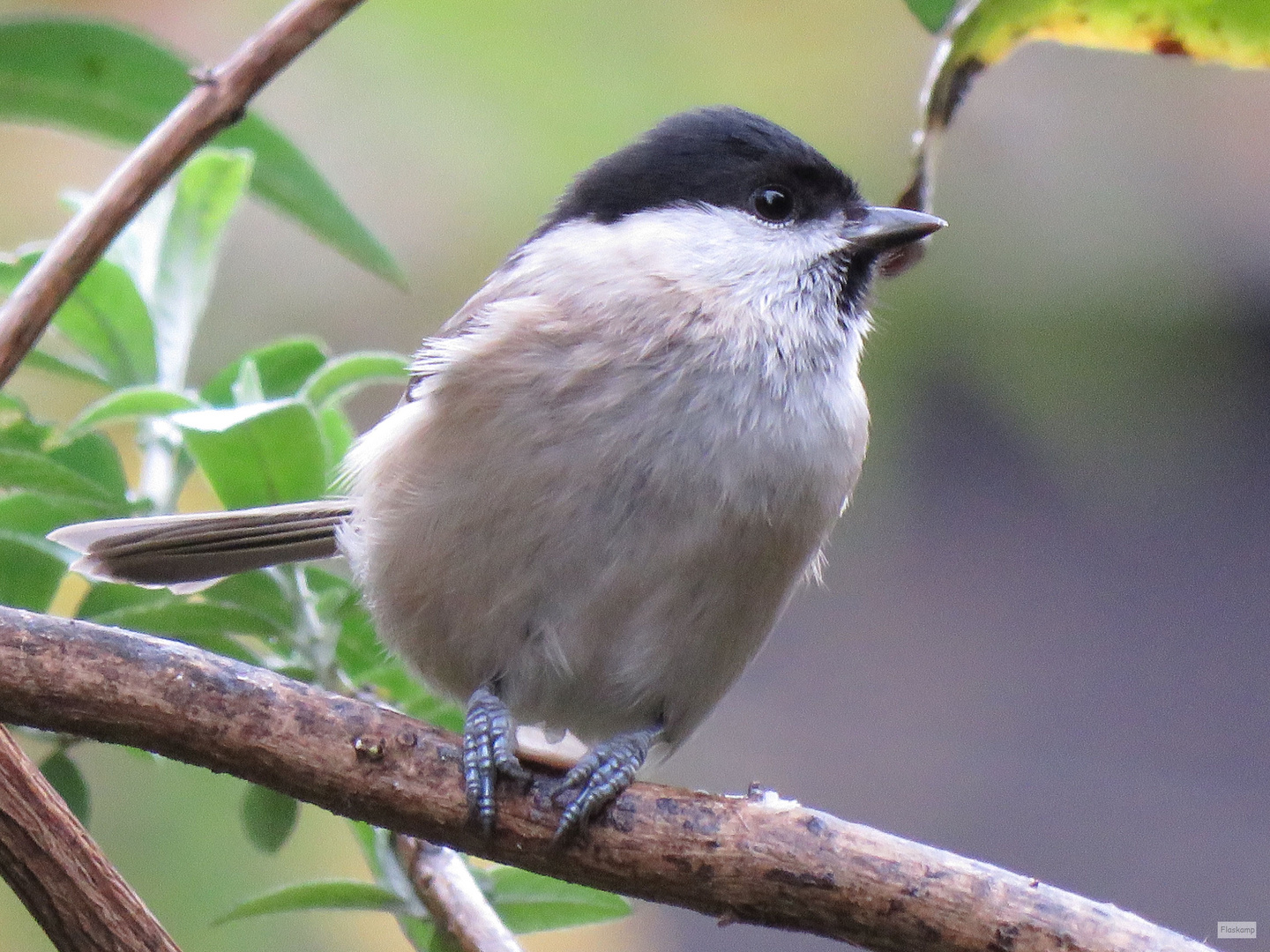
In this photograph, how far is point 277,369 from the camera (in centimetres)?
136

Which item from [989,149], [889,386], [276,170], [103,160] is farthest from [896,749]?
[103,160]

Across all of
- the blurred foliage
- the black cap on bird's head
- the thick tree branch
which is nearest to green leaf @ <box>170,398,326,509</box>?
the blurred foliage

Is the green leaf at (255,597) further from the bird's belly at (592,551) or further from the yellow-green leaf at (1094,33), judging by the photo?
the yellow-green leaf at (1094,33)

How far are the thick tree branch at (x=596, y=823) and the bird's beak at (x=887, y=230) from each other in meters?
0.71

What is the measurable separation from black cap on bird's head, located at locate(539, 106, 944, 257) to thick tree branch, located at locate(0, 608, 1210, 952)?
2.37 ft

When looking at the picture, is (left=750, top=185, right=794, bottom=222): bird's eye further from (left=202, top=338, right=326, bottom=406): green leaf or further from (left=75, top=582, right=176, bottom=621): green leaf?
(left=75, top=582, right=176, bottom=621): green leaf

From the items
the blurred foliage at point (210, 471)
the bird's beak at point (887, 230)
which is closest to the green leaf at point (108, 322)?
the blurred foliage at point (210, 471)

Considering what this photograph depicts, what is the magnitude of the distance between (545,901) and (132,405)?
60 cm

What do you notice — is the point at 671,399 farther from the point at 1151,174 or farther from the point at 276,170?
the point at 1151,174

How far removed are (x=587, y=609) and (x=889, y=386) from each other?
1.16 metres

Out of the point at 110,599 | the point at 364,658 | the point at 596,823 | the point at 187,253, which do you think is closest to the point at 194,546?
the point at 110,599

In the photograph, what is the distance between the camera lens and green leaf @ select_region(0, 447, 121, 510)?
1.13 meters

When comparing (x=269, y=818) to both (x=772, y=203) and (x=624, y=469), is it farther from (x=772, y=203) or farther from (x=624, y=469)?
(x=772, y=203)

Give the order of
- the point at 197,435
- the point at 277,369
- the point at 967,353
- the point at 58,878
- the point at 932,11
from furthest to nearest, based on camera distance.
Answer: the point at 967,353 < the point at 277,369 < the point at 197,435 < the point at 932,11 < the point at 58,878
